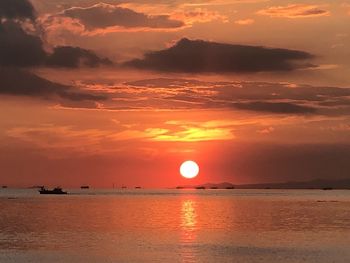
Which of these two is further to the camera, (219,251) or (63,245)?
(63,245)

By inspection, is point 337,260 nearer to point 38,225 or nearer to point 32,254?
point 32,254

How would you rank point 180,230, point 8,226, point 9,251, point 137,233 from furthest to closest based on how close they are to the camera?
point 8,226 < point 180,230 < point 137,233 < point 9,251

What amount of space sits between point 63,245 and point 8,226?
39.5 meters

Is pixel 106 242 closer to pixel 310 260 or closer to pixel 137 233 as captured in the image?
pixel 137 233

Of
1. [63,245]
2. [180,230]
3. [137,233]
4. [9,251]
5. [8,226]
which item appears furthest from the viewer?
[8,226]

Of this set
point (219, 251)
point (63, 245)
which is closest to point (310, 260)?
point (219, 251)

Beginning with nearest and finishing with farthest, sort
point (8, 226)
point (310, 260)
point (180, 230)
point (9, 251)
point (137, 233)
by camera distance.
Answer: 1. point (310, 260)
2. point (9, 251)
3. point (137, 233)
4. point (180, 230)
5. point (8, 226)

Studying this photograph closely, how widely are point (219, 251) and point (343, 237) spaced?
26343mm

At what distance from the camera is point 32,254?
7700 cm

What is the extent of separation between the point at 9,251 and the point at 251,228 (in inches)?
2109

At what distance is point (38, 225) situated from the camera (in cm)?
12575

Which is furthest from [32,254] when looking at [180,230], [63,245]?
[180,230]

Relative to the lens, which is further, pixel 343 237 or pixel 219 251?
pixel 343 237

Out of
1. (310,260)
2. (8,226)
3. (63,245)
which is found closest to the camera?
(310,260)
